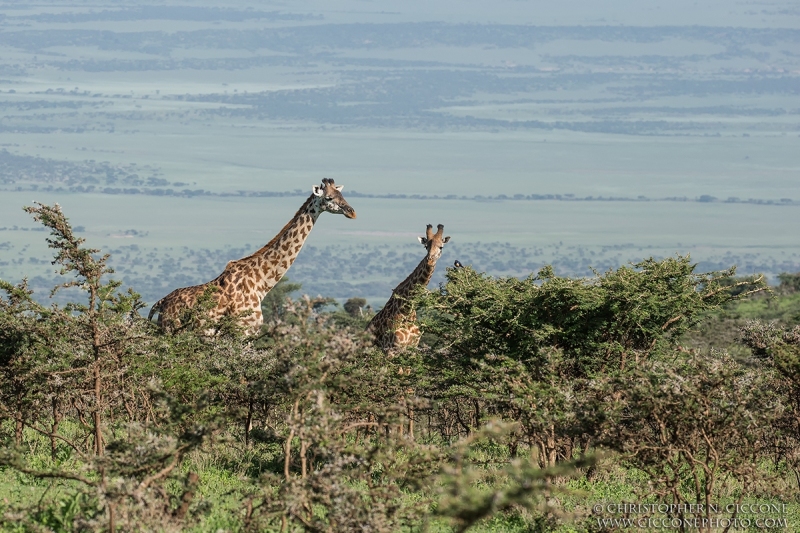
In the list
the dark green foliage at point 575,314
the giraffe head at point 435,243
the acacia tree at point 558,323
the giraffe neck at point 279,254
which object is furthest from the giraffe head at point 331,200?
the dark green foliage at point 575,314

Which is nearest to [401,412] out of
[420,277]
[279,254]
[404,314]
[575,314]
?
[575,314]

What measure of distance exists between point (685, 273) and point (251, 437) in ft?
15.1

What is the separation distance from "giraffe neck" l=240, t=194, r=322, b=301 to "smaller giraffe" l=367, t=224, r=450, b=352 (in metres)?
1.29

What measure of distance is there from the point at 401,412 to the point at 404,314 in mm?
6999

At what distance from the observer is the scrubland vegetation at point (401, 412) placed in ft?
28.8

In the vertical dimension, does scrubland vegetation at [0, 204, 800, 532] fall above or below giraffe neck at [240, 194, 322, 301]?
below

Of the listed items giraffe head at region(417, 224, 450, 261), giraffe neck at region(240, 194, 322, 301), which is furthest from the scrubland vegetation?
giraffe head at region(417, 224, 450, 261)

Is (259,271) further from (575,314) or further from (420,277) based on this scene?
(575,314)

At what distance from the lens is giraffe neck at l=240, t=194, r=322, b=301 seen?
56.7ft

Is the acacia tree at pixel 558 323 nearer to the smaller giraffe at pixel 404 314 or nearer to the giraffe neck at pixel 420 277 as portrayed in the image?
the smaller giraffe at pixel 404 314

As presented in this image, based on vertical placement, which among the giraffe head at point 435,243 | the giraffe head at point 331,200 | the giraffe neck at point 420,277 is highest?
the giraffe head at point 331,200

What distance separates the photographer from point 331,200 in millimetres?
17281

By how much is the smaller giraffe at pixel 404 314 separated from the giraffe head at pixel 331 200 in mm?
1043

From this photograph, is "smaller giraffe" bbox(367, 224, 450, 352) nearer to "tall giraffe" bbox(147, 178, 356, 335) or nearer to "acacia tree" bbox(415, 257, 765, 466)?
"tall giraffe" bbox(147, 178, 356, 335)
